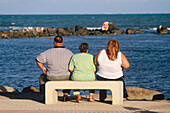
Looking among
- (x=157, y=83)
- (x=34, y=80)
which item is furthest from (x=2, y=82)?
(x=157, y=83)

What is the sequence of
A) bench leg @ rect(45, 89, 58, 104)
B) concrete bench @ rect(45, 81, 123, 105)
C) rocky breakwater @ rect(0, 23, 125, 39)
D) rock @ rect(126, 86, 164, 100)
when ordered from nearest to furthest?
concrete bench @ rect(45, 81, 123, 105) < bench leg @ rect(45, 89, 58, 104) < rock @ rect(126, 86, 164, 100) < rocky breakwater @ rect(0, 23, 125, 39)

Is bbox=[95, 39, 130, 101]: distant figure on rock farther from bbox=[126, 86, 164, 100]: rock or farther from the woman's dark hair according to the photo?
bbox=[126, 86, 164, 100]: rock

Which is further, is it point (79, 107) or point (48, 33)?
point (48, 33)

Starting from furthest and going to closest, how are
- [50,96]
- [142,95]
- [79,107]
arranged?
[142,95]
[50,96]
[79,107]

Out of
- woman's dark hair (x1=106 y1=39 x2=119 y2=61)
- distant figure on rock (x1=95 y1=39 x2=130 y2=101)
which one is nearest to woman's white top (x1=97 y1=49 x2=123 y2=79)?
distant figure on rock (x1=95 y1=39 x2=130 y2=101)

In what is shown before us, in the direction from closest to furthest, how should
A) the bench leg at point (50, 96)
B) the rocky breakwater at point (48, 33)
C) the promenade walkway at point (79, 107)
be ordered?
1. the promenade walkway at point (79, 107)
2. the bench leg at point (50, 96)
3. the rocky breakwater at point (48, 33)

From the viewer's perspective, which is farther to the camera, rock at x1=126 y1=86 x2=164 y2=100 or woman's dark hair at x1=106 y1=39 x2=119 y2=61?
rock at x1=126 y1=86 x2=164 y2=100

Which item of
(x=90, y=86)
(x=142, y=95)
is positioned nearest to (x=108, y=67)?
(x=90, y=86)

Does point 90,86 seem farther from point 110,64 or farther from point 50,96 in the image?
point 50,96

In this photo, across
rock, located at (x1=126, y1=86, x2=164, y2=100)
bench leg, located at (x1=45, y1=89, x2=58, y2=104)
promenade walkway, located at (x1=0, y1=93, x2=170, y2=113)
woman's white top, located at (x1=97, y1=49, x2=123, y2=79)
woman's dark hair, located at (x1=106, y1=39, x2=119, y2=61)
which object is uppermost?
woman's dark hair, located at (x1=106, y1=39, x2=119, y2=61)

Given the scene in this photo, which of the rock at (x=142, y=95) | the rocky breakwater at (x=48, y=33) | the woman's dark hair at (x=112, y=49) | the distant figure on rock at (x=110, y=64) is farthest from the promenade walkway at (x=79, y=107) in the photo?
the rocky breakwater at (x=48, y=33)

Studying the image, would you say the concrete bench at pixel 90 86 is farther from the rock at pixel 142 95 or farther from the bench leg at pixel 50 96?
the rock at pixel 142 95

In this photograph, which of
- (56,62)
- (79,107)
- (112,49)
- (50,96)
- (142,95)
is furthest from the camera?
(142,95)

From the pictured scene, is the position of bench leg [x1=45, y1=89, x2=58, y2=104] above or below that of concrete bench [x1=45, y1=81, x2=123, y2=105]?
below
